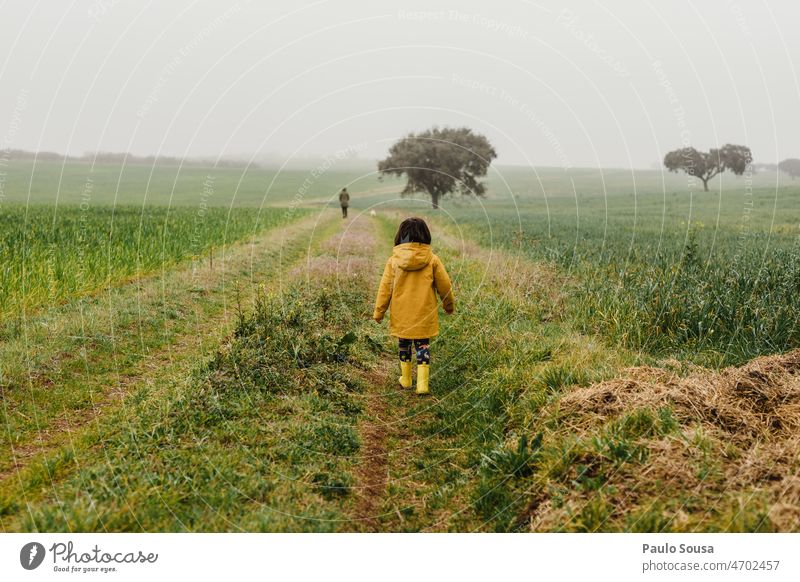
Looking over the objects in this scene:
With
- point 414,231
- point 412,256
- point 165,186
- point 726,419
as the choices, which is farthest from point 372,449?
point 165,186

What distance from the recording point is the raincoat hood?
720 centimetres

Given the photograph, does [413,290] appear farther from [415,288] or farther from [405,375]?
[405,375]

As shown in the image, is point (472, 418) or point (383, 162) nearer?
point (472, 418)

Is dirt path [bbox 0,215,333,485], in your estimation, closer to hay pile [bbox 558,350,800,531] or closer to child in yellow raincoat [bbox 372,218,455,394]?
child in yellow raincoat [bbox 372,218,455,394]

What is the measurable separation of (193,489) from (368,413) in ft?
8.73

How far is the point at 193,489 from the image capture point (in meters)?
4.47

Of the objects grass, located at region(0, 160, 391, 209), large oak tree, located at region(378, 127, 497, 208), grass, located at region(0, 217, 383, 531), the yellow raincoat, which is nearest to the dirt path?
grass, located at region(0, 217, 383, 531)

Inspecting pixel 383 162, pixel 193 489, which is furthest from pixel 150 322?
pixel 383 162

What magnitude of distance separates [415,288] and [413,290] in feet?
0.13

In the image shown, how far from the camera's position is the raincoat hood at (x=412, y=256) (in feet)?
23.6

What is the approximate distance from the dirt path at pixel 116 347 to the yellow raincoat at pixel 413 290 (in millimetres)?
2896

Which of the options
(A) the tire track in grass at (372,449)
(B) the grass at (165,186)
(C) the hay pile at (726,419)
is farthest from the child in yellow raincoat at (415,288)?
(B) the grass at (165,186)

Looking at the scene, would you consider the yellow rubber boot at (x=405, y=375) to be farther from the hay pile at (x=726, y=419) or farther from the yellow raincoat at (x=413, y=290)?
the hay pile at (x=726, y=419)
